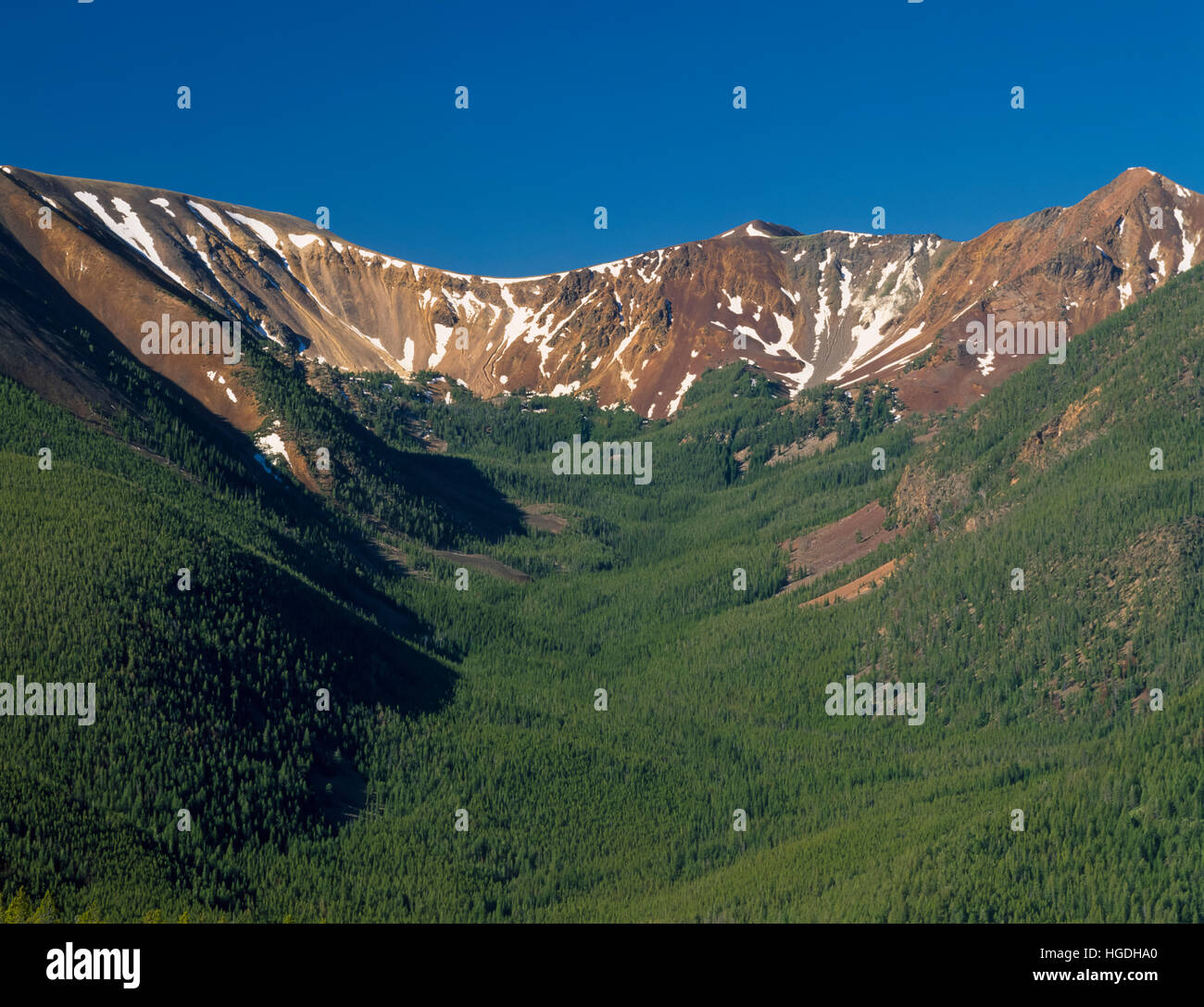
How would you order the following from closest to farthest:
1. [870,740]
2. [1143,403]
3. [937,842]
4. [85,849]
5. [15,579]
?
[85,849], [937,842], [15,579], [870,740], [1143,403]

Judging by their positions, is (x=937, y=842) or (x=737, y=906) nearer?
(x=737, y=906)

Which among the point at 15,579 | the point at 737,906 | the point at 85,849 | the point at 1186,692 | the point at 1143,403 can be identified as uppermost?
the point at 1143,403

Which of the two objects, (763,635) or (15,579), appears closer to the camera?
(15,579)

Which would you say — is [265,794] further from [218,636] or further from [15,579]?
[15,579]

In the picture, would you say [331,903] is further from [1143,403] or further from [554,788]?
[1143,403]

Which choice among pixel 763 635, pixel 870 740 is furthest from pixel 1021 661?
pixel 763 635

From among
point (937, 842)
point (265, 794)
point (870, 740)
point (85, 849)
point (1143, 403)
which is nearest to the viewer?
point (85, 849)

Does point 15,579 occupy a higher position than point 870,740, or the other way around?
point 15,579

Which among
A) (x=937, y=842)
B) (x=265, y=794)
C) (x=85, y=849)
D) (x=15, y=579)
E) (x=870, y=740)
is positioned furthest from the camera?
(x=870, y=740)

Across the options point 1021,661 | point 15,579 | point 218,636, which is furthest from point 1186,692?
point 15,579
